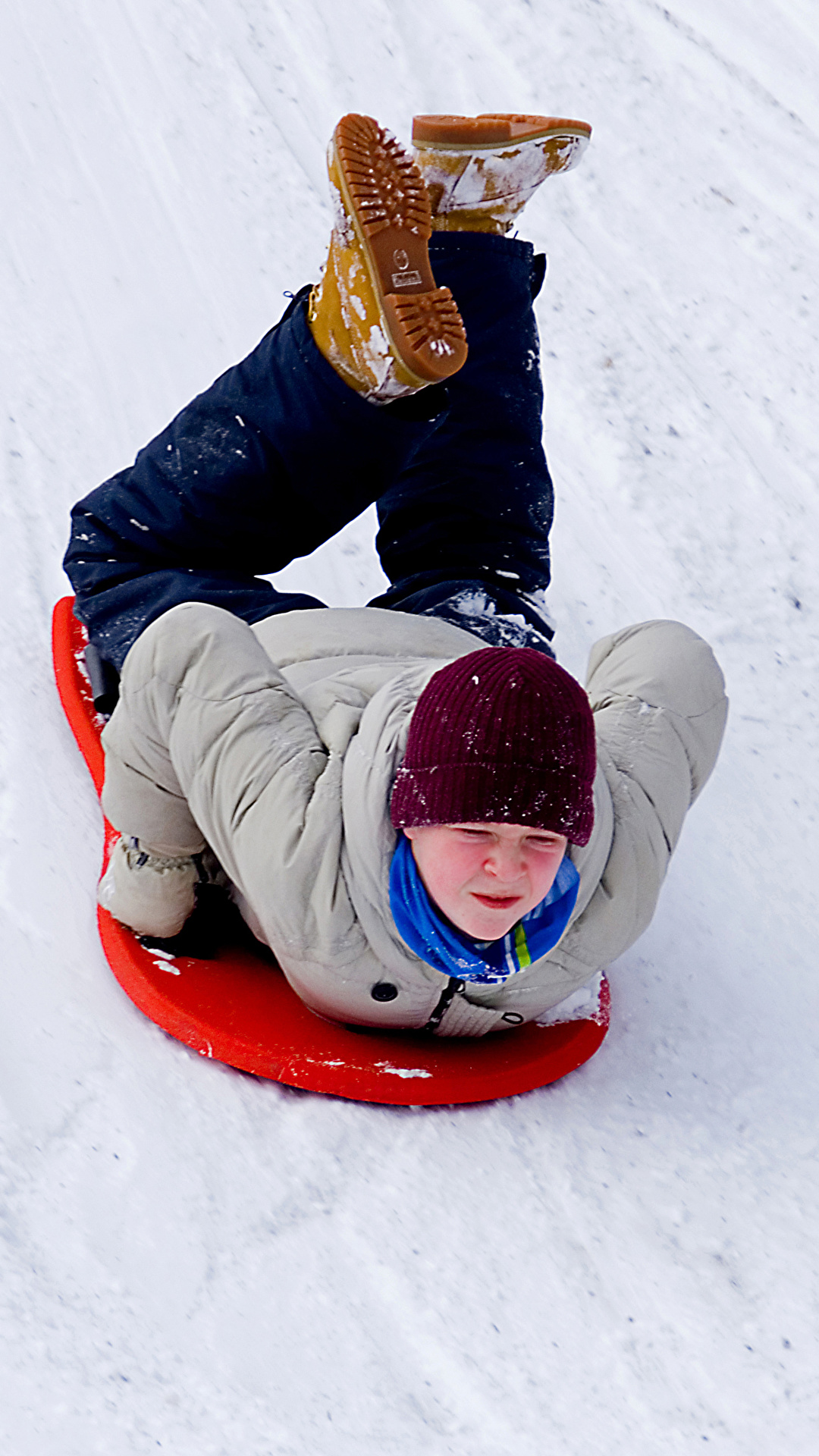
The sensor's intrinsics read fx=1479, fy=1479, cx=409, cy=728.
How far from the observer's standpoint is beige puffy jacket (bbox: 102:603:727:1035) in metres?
1.38

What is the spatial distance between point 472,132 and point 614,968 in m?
1.09

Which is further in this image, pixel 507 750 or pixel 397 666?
pixel 397 666

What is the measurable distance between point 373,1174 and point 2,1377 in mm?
389

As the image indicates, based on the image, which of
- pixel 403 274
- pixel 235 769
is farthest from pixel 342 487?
pixel 235 769

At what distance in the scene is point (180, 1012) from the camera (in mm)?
1496

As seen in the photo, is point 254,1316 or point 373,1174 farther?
point 373,1174

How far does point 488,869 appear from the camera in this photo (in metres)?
1.23

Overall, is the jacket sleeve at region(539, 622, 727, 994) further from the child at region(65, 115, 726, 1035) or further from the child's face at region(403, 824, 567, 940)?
the child's face at region(403, 824, 567, 940)

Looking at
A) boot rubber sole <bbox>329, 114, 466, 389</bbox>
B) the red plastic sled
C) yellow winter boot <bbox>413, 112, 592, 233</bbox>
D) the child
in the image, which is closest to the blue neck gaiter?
the child

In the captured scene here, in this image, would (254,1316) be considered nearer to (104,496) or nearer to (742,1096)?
(742,1096)

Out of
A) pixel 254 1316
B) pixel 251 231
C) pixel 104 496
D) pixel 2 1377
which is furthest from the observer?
pixel 251 231

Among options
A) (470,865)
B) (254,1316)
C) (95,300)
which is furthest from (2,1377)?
(95,300)

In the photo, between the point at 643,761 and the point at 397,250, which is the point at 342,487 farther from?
the point at 643,761

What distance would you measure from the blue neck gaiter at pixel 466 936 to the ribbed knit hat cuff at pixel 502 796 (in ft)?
0.26
